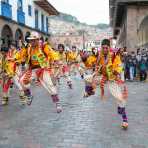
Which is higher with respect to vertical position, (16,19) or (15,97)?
(16,19)

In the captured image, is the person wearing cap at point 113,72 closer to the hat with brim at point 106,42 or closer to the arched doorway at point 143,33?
the hat with brim at point 106,42

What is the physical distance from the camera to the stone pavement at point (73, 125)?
7.30 metres

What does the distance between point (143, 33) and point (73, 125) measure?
2055 cm

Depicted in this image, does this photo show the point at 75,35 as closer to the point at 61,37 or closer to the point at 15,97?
the point at 61,37

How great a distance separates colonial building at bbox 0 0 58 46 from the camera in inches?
1070

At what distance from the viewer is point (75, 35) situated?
113688 millimetres

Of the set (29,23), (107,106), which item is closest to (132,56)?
(107,106)

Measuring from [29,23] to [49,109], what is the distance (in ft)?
78.8

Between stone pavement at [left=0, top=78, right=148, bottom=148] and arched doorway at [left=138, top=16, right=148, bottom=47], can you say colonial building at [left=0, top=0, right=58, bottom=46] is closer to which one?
arched doorway at [left=138, top=16, right=148, bottom=47]

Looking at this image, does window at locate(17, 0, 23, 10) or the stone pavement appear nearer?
the stone pavement

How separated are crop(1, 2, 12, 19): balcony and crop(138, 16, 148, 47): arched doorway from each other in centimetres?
796

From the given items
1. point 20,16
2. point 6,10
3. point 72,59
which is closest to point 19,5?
point 20,16

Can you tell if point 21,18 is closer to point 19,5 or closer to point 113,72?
point 19,5

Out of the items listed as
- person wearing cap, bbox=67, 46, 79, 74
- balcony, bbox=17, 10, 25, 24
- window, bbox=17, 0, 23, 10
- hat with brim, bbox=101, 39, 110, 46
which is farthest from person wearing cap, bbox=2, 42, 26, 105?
window, bbox=17, 0, 23, 10
